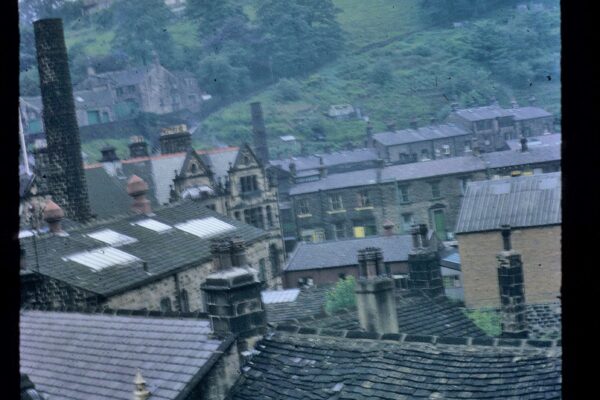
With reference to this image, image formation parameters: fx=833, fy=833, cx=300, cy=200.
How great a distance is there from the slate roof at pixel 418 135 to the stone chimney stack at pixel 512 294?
48.4m

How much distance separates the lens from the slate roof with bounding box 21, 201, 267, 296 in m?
24.1

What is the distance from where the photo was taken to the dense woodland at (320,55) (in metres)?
90.9

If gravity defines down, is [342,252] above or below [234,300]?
below

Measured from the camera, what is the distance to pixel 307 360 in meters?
12.6

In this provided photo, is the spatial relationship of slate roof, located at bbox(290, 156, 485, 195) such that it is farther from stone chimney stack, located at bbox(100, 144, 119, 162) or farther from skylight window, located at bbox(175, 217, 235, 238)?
skylight window, located at bbox(175, 217, 235, 238)

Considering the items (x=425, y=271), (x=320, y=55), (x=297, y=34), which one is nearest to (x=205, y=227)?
(x=425, y=271)

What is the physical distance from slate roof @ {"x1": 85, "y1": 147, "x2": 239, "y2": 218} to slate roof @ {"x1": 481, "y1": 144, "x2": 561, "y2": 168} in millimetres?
17833

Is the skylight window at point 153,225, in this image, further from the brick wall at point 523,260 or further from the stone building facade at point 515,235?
the brick wall at point 523,260

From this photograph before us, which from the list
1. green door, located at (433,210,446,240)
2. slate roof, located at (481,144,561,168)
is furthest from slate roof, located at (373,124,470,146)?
green door, located at (433,210,446,240)

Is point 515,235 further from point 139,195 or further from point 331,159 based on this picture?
point 331,159

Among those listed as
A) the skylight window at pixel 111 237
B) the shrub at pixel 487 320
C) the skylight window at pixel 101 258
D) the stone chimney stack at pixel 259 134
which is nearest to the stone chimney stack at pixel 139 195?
the skylight window at pixel 111 237

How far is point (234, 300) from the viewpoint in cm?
1303

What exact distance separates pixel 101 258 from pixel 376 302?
1357 cm
